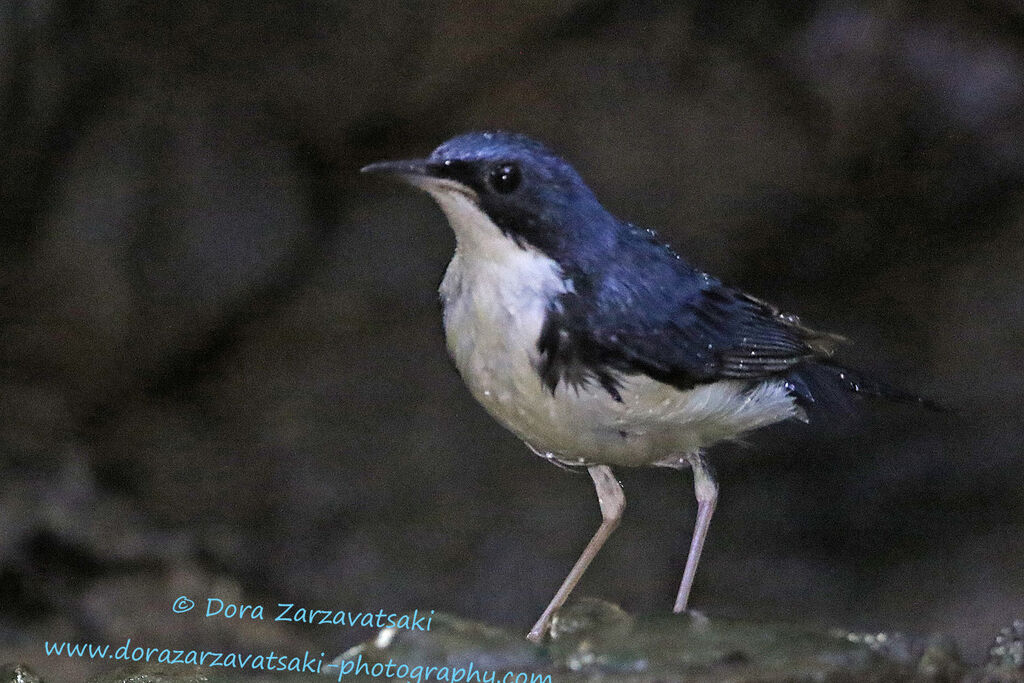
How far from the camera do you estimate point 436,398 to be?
4.79m

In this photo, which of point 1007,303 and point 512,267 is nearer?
point 512,267

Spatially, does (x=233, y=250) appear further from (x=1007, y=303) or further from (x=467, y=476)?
(x=1007, y=303)

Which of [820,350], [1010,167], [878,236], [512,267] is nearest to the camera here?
[512,267]

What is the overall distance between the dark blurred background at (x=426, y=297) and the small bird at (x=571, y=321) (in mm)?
1539

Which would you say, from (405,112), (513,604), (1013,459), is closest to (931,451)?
(1013,459)

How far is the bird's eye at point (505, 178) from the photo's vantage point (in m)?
2.52

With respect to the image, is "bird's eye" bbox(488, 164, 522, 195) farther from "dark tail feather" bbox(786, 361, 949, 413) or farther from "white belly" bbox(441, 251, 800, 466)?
"dark tail feather" bbox(786, 361, 949, 413)

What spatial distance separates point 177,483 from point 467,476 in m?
1.16

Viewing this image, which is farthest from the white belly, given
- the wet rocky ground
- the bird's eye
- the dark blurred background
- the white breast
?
the dark blurred background

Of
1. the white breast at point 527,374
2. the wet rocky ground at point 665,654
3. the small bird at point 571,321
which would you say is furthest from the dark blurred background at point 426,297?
the wet rocky ground at point 665,654

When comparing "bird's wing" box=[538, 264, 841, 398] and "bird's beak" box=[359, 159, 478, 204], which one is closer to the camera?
"bird's beak" box=[359, 159, 478, 204]

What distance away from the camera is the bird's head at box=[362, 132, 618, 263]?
250 cm

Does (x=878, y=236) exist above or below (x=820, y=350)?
above

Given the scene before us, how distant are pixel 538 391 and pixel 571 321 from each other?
172 millimetres
